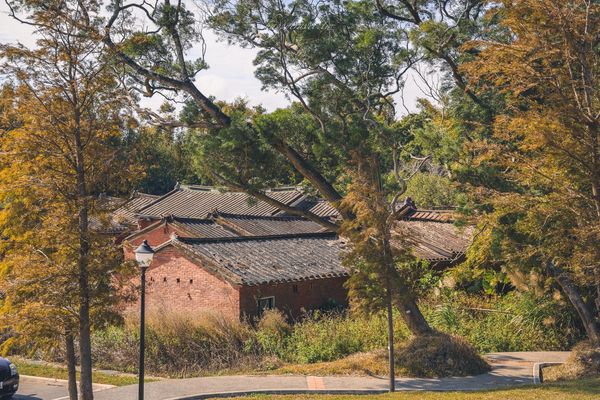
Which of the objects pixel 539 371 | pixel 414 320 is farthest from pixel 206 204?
pixel 539 371

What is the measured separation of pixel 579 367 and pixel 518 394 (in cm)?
441

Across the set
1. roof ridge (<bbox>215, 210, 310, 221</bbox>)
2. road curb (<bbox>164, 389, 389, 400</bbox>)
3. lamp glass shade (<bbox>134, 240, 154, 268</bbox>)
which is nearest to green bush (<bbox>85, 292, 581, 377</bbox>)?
road curb (<bbox>164, 389, 389, 400</bbox>)

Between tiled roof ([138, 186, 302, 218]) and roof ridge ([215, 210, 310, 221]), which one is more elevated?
tiled roof ([138, 186, 302, 218])

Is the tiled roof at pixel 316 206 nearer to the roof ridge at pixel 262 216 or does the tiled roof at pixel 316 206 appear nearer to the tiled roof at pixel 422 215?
the roof ridge at pixel 262 216

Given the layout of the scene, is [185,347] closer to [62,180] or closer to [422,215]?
[62,180]

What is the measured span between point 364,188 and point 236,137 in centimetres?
364

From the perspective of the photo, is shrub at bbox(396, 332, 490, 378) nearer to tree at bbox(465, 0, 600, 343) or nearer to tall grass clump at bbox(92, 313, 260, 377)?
tree at bbox(465, 0, 600, 343)

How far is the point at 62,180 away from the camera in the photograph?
12820mm

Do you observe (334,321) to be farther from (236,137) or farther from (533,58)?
(533,58)

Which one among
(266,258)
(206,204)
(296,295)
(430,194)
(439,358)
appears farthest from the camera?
(430,194)

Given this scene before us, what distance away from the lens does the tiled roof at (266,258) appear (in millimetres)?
21781

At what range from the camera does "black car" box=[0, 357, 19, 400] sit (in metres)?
15.6

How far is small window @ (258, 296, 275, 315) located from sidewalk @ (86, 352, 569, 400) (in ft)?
15.9

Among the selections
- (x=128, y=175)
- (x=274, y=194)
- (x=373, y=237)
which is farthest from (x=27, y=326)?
(x=274, y=194)
